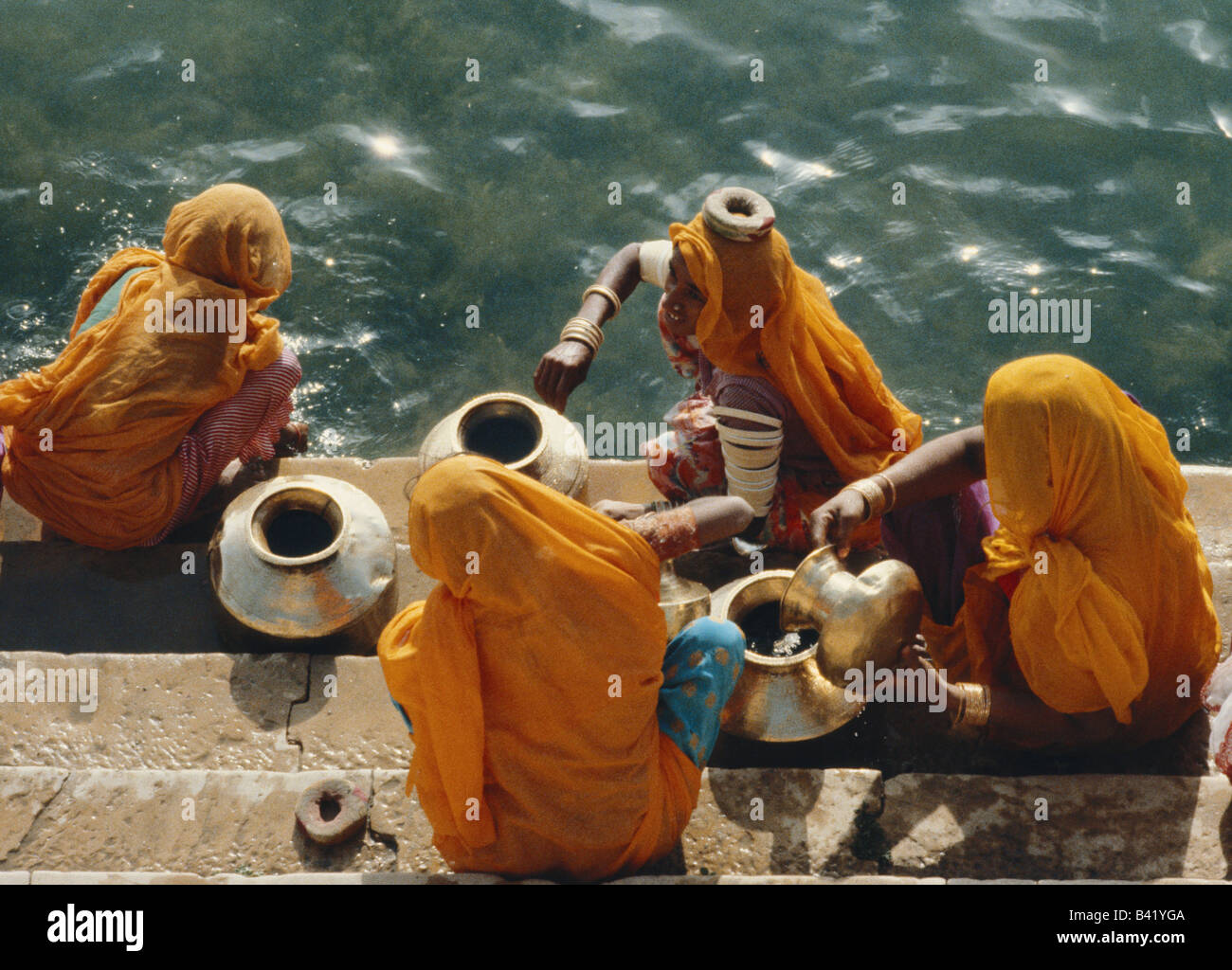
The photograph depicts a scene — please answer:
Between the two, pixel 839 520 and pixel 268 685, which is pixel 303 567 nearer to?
pixel 268 685

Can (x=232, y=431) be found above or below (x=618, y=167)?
below

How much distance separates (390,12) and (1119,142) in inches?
191

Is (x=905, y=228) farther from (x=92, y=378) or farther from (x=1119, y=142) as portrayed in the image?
(x=92, y=378)

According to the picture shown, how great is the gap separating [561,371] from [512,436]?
1.02ft

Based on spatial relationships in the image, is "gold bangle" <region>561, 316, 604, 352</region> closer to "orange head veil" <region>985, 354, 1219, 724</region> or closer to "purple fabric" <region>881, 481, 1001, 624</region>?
"purple fabric" <region>881, 481, 1001, 624</region>

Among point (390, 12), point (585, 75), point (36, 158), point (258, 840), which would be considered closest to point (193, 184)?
point (36, 158)

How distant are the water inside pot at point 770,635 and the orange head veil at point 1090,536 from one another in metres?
0.69

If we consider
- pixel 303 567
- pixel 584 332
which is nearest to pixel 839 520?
pixel 584 332

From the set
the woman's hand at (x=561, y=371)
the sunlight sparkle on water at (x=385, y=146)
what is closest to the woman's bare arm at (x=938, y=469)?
the woman's hand at (x=561, y=371)

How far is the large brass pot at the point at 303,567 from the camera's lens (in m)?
4.25

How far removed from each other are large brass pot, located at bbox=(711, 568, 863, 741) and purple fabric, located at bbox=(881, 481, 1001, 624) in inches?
23.3

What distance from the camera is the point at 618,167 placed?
302 inches

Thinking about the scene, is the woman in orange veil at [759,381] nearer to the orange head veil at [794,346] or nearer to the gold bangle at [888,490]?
the orange head veil at [794,346]

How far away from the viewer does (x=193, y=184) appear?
7.49m
